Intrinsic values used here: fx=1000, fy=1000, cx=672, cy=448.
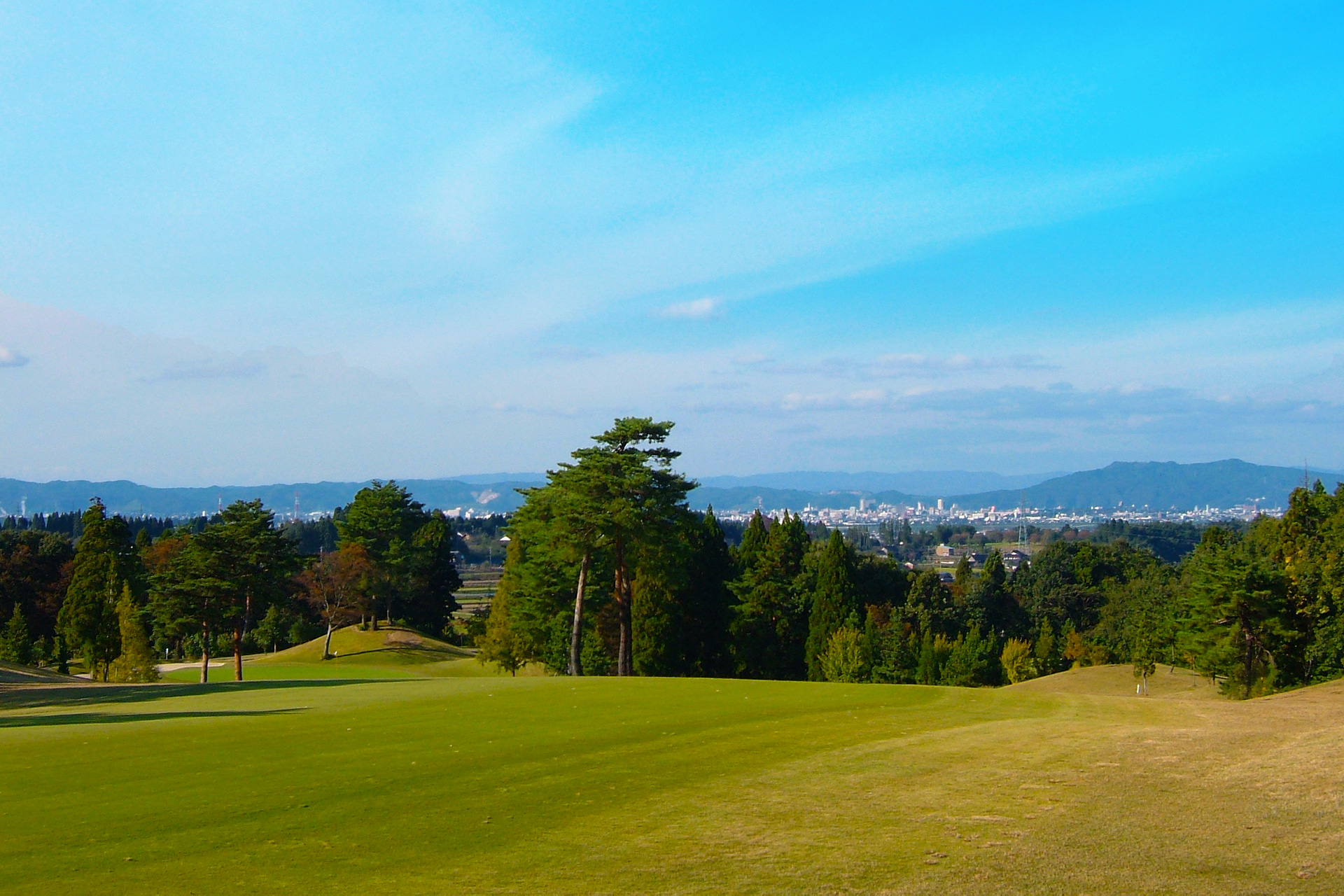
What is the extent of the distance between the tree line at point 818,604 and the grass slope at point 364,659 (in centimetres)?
972

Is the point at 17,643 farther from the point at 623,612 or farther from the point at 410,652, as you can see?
the point at 623,612

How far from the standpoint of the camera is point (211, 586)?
158 ft

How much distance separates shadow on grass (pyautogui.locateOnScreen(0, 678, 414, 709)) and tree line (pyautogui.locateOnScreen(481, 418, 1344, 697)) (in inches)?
564

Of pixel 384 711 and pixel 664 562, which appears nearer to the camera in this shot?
pixel 384 711

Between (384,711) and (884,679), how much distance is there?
48.6 metres

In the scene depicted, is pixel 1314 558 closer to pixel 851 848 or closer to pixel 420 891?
pixel 851 848

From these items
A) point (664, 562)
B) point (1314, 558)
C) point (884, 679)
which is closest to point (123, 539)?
point (664, 562)

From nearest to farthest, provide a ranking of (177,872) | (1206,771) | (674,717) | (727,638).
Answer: (177,872) → (1206,771) → (674,717) → (727,638)

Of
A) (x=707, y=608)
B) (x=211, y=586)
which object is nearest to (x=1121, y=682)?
(x=707, y=608)

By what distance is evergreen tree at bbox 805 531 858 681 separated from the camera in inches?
2461

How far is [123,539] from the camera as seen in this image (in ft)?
218

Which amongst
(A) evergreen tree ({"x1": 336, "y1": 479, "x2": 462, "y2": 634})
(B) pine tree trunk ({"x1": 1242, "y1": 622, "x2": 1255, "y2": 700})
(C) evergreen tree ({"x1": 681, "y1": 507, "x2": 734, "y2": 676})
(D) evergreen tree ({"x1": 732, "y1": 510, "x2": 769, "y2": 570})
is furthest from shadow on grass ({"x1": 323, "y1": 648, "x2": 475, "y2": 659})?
(B) pine tree trunk ({"x1": 1242, "y1": 622, "x2": 1255, "y2": 700})

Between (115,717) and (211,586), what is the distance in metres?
26.4

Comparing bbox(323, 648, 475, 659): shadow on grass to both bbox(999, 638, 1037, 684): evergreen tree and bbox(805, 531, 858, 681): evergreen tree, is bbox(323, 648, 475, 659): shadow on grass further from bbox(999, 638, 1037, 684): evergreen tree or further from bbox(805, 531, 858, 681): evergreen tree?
bbox(999, 638, 1037, 684): evergreen tree
